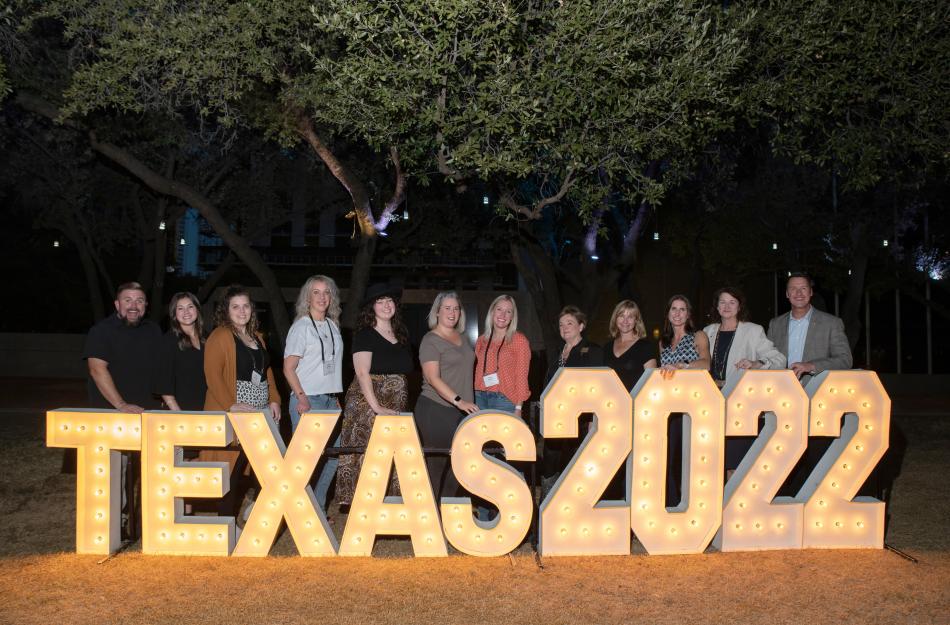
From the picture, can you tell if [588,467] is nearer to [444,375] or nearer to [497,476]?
[497,476]

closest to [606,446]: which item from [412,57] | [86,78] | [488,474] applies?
[488,474]

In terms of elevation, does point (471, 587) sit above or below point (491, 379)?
below

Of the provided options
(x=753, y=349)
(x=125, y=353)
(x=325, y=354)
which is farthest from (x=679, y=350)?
(x=125, y=353)

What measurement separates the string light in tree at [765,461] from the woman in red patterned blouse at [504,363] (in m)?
1.61

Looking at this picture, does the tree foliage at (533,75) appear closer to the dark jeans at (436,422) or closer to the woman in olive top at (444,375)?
the woman in olive top at (444,375)

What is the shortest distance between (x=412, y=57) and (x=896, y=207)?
46.4 ft

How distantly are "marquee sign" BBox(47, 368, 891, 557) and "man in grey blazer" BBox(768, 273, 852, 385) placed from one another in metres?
1.01

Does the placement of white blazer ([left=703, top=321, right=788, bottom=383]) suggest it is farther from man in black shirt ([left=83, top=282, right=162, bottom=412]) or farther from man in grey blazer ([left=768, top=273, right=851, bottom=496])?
man in black shirt ([left=83, top=282, right=162, bottom=412])

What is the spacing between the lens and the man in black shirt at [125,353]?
227 inches

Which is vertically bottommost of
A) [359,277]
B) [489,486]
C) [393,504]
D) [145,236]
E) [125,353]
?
[393,504]

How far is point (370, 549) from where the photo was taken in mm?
5297

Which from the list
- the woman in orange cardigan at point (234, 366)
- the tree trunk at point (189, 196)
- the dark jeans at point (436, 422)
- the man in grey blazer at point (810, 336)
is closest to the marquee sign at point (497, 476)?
the woman in orange cardigan at point (234, 366)

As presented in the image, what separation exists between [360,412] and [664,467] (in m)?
2.29

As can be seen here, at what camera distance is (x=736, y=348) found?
20.4ft
